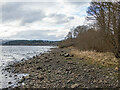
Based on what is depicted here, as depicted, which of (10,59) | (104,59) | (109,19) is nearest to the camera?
(109,19)

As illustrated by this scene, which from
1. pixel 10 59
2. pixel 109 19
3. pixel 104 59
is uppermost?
pixel 109 19

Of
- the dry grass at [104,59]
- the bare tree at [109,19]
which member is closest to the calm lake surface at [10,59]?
the dry grass at [104,59]

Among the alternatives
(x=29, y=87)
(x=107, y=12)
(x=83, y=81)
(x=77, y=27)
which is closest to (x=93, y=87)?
(x=83, y=81)

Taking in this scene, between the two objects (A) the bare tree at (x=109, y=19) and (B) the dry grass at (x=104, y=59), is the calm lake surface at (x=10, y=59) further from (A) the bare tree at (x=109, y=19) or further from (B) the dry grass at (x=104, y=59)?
(A) the bare tree at (x=109, y=19)

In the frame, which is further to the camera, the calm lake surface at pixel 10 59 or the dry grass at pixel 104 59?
the dry grass at pixel 104 59

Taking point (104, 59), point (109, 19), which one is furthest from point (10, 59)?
point (109, 19)

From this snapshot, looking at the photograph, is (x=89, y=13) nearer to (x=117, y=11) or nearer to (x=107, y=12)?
(x=107, y=12)

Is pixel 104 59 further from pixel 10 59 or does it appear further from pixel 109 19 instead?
pixel 10 59

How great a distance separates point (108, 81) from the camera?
7914 mm

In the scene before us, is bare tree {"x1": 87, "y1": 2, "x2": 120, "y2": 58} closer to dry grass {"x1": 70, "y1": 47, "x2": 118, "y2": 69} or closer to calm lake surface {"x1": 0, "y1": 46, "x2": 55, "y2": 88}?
dry grass {"x1": 70, "y1": 47, "x2": 118, "y2": 69}

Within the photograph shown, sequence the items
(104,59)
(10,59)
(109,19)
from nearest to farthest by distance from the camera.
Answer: (109,19), (104,59), (10,59)

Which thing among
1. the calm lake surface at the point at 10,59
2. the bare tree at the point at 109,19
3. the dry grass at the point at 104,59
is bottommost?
the calm lake surface at the point at 10,59

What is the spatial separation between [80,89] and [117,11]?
27.5ft

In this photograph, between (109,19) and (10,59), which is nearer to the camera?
(109,19)
